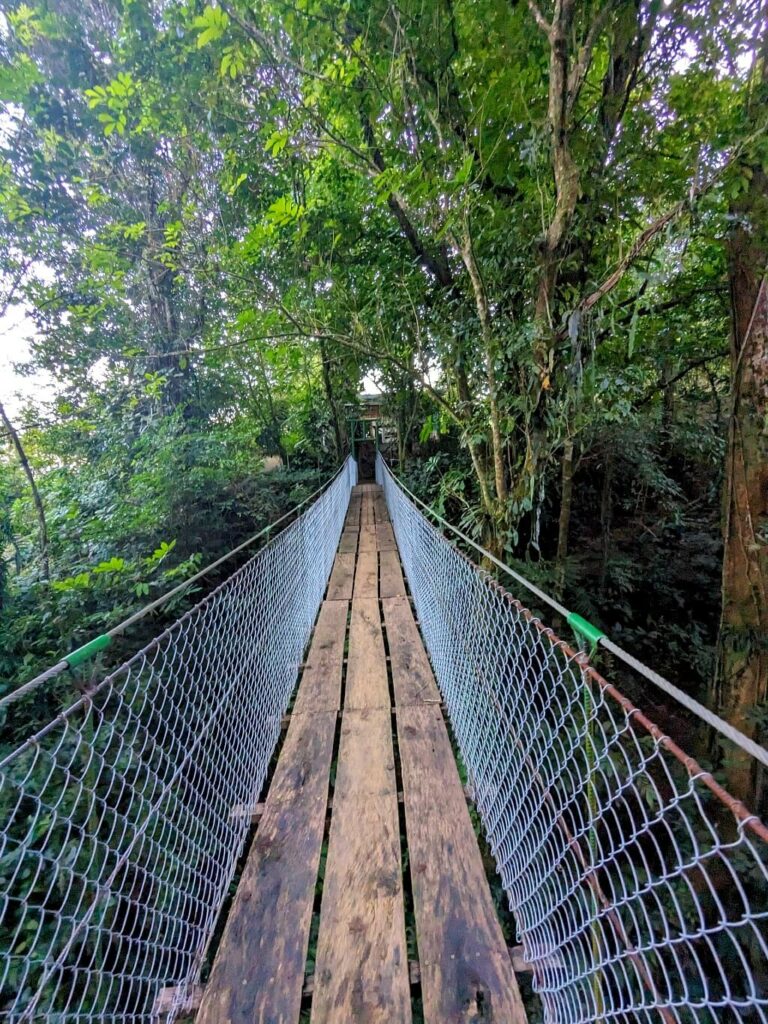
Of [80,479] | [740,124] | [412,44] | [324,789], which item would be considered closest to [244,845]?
[324,789]

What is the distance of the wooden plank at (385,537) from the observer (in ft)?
16.0

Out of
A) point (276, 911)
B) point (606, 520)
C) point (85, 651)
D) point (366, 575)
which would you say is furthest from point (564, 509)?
point (85, 651)

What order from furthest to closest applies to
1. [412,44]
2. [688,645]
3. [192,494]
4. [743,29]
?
[192,494] → [688,645] → [412,44] → [743,29]

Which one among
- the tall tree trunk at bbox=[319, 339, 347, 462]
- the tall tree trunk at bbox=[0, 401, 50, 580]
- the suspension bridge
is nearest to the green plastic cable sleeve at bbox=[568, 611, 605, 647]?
the suspension bridge

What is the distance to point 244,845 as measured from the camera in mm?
1413

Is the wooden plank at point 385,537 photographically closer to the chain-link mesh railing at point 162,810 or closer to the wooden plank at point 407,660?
the wooden plank at point 407,660

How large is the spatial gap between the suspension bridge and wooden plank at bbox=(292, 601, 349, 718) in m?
0.02

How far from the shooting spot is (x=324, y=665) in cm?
236

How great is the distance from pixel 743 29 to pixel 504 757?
9.85 feet

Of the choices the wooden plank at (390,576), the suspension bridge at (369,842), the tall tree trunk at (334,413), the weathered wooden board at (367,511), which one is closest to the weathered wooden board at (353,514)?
the weathered wooden board at (367,511)

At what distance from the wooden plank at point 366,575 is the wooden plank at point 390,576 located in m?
0.05

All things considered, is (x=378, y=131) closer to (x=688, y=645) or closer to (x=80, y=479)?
(x=688, y=645)

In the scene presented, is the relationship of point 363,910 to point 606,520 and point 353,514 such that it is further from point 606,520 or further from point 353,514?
point 353,514

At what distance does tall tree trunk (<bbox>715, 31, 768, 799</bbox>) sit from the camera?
2100 mm
